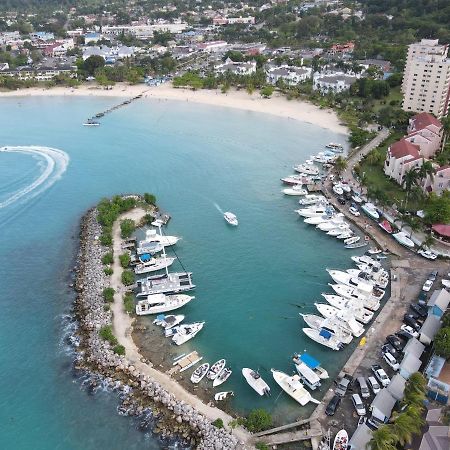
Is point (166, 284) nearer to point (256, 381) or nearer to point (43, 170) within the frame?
point (256, 381)

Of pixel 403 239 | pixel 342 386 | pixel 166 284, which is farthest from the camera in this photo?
pixel 403 239

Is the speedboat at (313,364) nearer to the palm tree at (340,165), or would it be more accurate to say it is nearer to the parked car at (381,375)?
the parked car at (381,375)

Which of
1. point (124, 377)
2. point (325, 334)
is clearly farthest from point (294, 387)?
point (124, 377)

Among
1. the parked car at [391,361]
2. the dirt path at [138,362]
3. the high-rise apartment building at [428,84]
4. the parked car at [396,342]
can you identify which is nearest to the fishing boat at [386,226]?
the parked car at [396,342]

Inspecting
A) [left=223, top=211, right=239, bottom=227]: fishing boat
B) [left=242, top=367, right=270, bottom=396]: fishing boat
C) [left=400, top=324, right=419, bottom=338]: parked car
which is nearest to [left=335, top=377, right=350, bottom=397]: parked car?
[left=242, top=367, right=270, bottom=396]: fishing boat

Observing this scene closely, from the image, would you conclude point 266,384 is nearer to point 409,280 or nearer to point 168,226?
point 409,280
